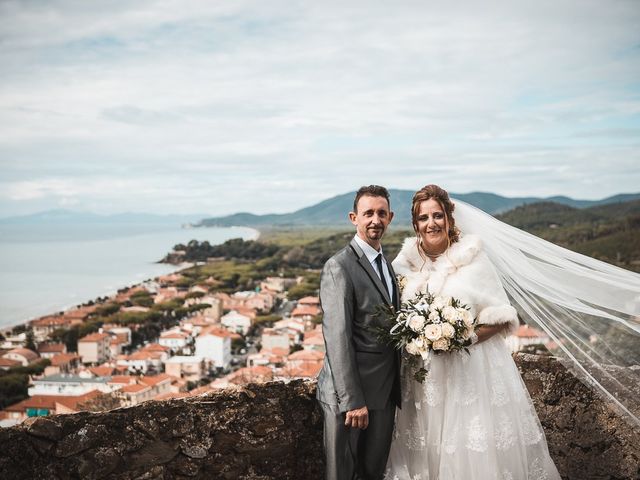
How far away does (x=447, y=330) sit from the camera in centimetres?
293

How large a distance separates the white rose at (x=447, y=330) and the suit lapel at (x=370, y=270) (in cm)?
35

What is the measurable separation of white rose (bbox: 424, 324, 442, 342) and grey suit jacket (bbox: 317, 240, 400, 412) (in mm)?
312

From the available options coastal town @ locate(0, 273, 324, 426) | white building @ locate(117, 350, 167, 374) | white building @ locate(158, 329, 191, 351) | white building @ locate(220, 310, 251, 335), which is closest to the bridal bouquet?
coastal town @ locate(0, 273, 324, 426)

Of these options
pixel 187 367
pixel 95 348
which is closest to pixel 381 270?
pixel 187 367

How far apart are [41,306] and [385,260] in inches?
2796

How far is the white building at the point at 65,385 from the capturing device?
32463mm

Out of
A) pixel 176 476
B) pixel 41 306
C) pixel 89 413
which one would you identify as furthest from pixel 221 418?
pixel 41 306

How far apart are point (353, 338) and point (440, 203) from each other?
3.10 feet

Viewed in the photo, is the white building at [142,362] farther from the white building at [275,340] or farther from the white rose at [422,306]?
the white rose at [422,306]

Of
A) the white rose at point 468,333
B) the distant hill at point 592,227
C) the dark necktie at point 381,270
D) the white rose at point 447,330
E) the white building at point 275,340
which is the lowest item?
the white building at point 275,340

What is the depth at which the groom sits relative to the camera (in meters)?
3.00

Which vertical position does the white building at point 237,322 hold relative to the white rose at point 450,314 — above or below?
below

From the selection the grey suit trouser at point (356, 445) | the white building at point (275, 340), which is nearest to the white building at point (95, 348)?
the white building at point (275, 340)

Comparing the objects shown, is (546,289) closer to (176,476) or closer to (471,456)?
(471,456)
